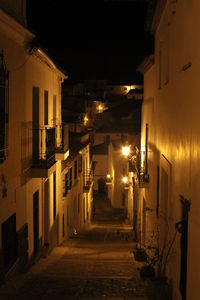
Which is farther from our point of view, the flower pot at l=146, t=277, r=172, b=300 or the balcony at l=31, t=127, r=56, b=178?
the balcony at l=31, t=127, r=56, b=178

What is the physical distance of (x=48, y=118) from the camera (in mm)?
15359

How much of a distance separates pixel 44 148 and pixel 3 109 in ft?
15.3

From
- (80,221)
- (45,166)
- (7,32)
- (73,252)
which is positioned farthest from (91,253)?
(80,221)

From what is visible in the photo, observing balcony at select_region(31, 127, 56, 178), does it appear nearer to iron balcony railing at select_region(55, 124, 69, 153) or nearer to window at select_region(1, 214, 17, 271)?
iron balcony railing at select_region(55, 124, 69, 153)

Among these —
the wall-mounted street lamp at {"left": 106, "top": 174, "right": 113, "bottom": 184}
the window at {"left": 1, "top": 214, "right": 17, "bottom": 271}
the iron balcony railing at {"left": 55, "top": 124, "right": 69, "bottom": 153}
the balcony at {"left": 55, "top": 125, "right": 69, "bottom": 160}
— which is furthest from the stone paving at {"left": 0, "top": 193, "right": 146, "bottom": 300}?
the wall-mounted street lamp at {"left": 106, "top": 174, "right": 113, "bottom": 184}

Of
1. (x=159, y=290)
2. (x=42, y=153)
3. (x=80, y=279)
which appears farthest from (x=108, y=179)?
(x=159, y=290)

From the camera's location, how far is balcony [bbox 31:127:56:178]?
11.8 m

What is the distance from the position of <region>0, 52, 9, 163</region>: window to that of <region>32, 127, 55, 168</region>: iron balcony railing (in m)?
2.54

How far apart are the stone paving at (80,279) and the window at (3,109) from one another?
273 cm

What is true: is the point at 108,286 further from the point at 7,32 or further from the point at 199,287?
the point at 7,32

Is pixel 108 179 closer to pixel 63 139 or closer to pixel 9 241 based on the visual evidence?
pixel 63 139

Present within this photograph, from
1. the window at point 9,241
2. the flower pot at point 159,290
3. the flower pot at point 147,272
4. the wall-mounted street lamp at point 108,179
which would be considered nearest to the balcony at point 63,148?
the window at point 9,241

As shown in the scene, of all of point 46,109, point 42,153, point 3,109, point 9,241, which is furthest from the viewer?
point 46,109

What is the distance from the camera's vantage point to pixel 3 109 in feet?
30.0
